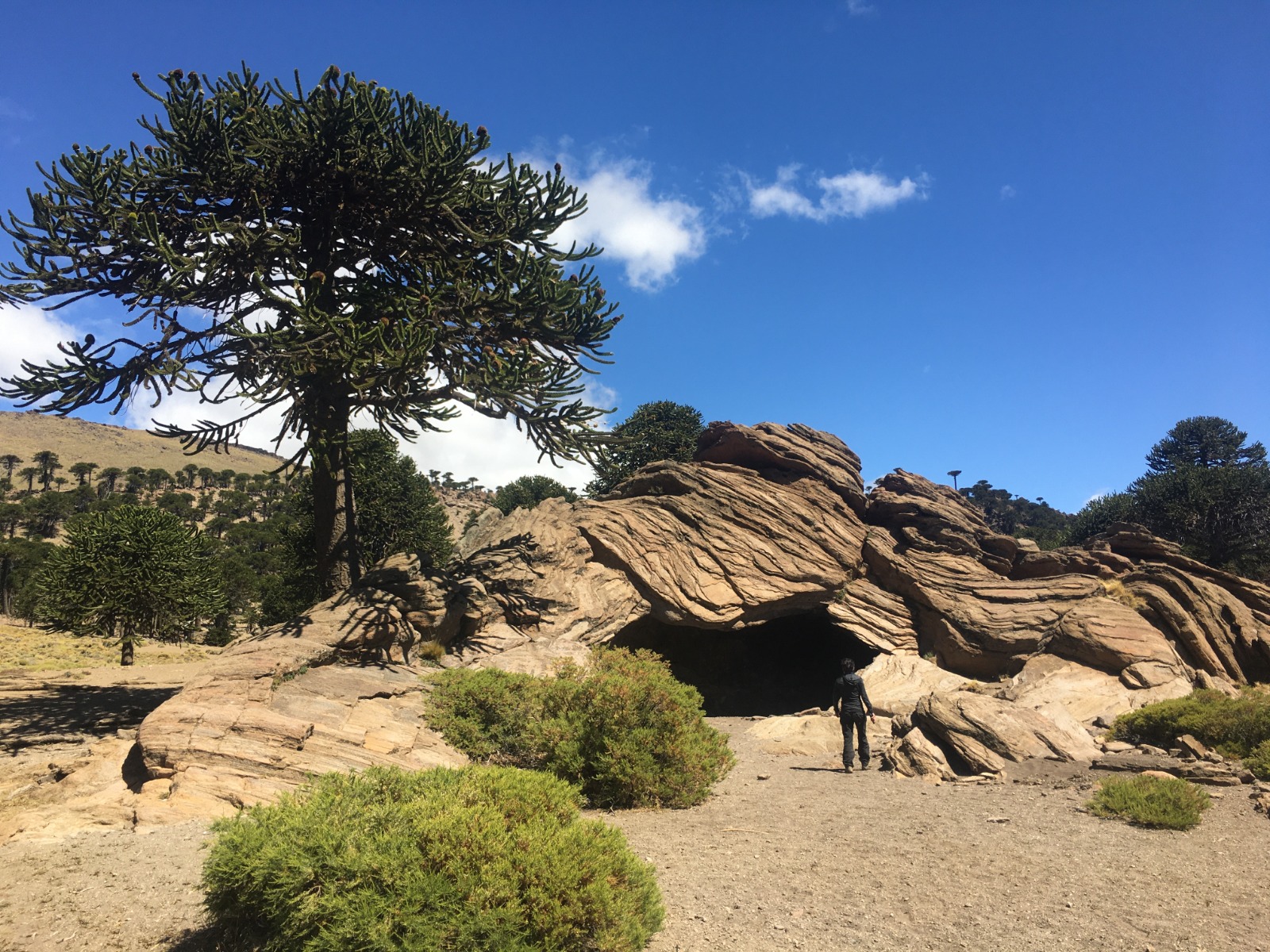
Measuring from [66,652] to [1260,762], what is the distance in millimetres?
36137

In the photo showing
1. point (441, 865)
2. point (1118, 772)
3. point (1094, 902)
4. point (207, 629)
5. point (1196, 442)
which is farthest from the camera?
point (1196, 442)

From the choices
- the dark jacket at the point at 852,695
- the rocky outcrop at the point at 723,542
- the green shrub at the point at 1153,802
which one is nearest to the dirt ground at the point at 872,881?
the green shrub at the point at 1153,802

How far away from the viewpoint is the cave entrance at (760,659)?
75.2 ft

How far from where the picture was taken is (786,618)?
1027 inches

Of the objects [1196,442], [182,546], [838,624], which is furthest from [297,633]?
[1196,442]

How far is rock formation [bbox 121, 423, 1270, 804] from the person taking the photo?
1117cm

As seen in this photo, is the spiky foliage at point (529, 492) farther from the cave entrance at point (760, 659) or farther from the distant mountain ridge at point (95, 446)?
the distant mountain ridge at point (95, 446)

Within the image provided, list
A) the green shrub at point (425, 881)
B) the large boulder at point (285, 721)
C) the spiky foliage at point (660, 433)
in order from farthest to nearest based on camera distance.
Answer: the spiky foliage at point (660, 433), the large boulder at point (285, 721), the green shrub at point (425, 881)

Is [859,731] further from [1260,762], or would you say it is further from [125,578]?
[125,578]

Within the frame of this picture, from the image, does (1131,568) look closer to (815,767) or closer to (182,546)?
(815,767)

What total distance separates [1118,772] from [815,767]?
4395 mm

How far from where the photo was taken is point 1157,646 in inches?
688

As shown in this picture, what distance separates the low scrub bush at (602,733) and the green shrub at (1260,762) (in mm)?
7448

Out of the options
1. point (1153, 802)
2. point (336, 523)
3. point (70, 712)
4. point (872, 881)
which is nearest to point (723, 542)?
point (336, 523)
